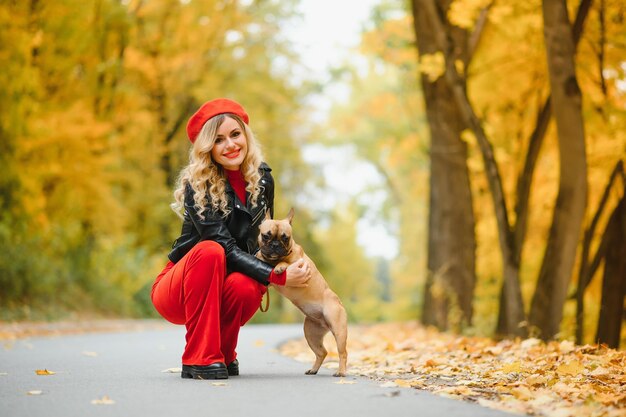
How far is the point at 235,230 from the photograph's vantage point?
6477 millimetres

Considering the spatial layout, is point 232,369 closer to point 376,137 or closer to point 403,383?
point 403,383

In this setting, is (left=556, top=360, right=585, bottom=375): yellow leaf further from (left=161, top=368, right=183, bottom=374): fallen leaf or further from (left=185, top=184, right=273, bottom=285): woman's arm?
(left=161, top=368, right=183, bottom=374): fallen leaf

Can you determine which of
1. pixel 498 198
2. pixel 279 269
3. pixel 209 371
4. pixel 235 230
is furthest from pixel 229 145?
pixel 498 198

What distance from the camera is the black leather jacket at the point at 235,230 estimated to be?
20.3ft

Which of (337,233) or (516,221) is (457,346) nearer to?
(516,221)

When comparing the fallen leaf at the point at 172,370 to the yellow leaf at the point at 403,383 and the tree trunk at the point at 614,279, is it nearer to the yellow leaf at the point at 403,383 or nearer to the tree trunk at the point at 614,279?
the yellow leaf at the point at 403,383

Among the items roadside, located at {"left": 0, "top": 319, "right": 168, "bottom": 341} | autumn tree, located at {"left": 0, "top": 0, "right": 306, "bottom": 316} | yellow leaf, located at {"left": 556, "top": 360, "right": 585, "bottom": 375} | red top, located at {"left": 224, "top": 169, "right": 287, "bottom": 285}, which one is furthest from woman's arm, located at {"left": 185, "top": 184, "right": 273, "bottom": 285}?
autumn tree, located at {"left": 0, "top": 0, "right": 306, "bottom": 316}

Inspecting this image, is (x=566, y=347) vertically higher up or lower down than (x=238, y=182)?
lower down

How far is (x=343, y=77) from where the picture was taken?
30953mm

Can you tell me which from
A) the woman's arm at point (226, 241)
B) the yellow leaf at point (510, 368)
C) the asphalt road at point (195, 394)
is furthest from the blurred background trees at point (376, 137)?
the asphalt road at point (195, 394)

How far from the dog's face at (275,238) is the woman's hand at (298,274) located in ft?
0.49

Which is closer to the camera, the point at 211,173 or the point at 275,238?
the point at 275,238

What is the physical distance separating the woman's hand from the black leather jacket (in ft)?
0.49

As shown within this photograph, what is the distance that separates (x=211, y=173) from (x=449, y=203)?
32.2ft
